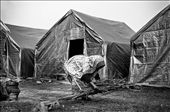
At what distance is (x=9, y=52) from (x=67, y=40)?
4218 millimetres

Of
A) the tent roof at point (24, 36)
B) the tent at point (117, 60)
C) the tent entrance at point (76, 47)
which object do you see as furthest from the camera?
the tent roof at point (24, 36)

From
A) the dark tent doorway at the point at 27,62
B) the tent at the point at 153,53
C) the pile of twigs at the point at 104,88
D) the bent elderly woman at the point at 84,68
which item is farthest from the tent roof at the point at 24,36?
the bent elderly woman at the point at 84,68

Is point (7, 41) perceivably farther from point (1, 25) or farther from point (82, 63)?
point (82, 63)

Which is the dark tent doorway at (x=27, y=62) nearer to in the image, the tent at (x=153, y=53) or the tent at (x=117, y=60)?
the tent at (x=117, y=60)

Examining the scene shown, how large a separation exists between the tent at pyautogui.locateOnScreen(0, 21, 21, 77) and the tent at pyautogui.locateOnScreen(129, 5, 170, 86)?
769cm

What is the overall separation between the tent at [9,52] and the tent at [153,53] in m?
7.69

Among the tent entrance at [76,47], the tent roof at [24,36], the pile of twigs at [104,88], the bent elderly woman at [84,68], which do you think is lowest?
Result: the pile of twigs at [104,88]

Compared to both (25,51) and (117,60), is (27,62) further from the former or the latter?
(117,60)

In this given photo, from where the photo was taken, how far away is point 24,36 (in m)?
18.4

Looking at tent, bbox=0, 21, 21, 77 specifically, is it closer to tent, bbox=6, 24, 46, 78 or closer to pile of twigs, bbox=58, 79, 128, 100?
tent, bbox=6, 24, 46, 78

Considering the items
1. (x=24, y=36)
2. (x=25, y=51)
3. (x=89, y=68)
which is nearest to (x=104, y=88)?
(x=89, y=68)

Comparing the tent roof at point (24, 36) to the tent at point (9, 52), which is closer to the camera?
the tent at point (9, 52)

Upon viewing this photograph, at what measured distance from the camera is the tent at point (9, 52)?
→ 14.7m

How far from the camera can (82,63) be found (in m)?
6.88
